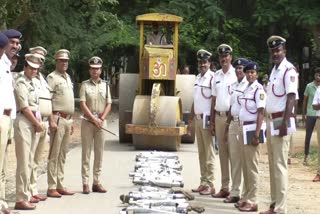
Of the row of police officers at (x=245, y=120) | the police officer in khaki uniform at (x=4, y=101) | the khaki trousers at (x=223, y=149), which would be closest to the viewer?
the police officer in khaki uniform at (x=4, y=101)

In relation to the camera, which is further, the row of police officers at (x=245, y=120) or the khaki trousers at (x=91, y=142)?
the khaki trousers at (x=91, y=142)

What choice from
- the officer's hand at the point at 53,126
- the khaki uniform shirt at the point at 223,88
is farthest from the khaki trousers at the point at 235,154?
the officer's hand at the point at 53,126

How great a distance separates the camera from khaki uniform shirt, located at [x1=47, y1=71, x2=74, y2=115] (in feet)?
34.3

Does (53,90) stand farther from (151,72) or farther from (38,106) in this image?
(151,72)

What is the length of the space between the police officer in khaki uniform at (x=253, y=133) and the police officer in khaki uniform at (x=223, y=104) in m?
0.86

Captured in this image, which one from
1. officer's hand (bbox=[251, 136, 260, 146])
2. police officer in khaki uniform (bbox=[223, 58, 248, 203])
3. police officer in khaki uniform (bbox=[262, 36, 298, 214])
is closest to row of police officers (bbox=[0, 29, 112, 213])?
police officer in khaki uniform (bbox=[223, 58, 248, 203])

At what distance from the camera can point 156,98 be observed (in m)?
15.8

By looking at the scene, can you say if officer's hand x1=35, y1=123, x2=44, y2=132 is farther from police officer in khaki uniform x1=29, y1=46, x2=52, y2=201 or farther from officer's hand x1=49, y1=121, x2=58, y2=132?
officer's hand x1=49, y1=121, x2=58, y2=132

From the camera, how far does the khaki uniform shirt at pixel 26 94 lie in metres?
9.20

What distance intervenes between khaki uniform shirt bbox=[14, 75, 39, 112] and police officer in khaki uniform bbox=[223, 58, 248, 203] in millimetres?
2783

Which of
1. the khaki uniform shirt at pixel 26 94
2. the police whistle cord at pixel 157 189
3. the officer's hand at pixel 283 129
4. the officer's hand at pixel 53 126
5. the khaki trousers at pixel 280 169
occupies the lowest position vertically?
the police whistle cord at pixel 157 189

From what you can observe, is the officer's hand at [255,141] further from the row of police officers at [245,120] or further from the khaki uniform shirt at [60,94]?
the khaki uniform shirt at [60,94]

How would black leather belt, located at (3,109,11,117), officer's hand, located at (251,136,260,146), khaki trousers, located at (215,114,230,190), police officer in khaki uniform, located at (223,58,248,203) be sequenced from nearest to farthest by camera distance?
black leather belt, located at (3,109,11,117), officer's hand, located at (251,136,260,146), police officer in khaki uniform, located at (223,58,248,203), khaki trousers, located at (215,114,230,190)

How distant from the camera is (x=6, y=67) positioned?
8.40 m
